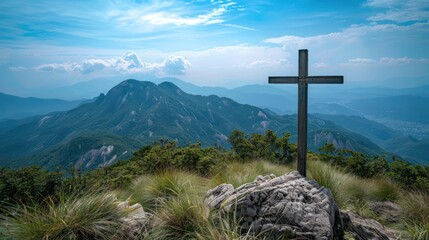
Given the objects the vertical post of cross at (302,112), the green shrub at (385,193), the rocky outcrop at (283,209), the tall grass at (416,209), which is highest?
the vertical post of cross at (302,112)

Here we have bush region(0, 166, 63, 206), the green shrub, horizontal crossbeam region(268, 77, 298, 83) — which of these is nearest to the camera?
bush region(0, 166, 63, 206)

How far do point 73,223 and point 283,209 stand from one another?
3.94 metres

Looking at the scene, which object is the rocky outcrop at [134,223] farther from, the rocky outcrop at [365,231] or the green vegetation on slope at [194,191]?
the rocky outcrop at [365,231]

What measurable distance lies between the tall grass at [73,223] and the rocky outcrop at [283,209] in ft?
6.82

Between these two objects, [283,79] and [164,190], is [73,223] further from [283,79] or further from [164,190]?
[283,79]

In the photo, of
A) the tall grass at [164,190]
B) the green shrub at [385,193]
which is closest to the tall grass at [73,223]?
the tall grass at [164,190]

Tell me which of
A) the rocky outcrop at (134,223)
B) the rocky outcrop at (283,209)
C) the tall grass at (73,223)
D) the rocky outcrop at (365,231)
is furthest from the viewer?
the rocky outcrop at (365,231)

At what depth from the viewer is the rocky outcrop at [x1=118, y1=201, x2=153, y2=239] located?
5535 mm

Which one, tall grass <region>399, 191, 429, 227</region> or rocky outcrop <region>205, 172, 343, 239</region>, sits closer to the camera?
rocky outcrop <region>205, 172, 343, 239</region>

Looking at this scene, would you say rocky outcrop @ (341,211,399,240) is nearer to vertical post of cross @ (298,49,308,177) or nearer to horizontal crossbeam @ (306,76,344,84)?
vertical post of cross @ (298,49,308,177)

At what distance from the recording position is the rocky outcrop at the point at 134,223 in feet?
18.2

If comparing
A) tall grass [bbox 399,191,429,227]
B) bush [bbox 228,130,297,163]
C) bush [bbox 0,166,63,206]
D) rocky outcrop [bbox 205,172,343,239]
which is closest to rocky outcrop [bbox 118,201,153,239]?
rocky outcrop [bbox 205,172,343,239]

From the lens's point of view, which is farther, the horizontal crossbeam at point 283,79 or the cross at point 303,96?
the horizontal crossbeam at point 283,79

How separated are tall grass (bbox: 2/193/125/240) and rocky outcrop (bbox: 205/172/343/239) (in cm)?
208
